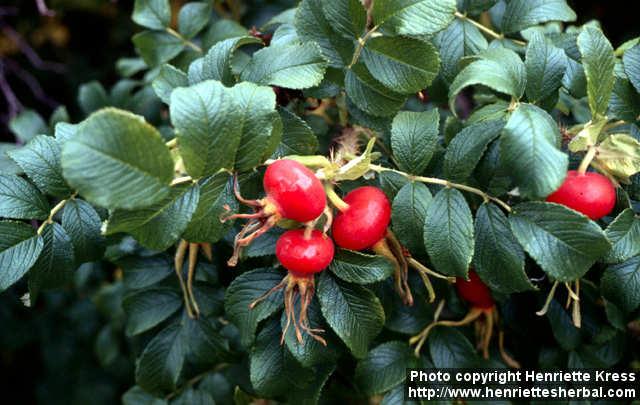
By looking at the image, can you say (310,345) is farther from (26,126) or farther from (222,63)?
(26,126)

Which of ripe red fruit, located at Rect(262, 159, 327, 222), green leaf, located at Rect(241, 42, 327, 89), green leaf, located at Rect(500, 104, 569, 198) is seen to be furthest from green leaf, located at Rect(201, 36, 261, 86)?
green leaf, located at Rect(500, 104, 569, 198)

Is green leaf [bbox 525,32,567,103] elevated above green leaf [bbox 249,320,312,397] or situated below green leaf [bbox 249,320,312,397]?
above

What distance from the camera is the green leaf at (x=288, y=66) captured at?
0.94 meters

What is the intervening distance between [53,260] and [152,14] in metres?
0.70

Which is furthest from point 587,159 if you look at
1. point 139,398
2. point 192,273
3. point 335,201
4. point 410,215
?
point 139,398

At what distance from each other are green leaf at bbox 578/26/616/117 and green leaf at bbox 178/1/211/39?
0.89 metres

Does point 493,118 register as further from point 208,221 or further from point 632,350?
point 632,350

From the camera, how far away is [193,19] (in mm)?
1467

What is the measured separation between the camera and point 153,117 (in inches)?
64.6

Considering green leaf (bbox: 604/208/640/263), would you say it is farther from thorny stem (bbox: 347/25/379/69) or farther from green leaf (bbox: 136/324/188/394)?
green leaf (bbox: 136/324/188/394)

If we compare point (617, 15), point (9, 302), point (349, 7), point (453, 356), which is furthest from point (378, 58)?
point (617, 15)

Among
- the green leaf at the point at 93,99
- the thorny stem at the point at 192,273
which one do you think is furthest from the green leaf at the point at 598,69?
the green leaf at the point at 93,99

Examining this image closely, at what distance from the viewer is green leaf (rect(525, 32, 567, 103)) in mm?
950

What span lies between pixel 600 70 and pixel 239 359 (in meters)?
0.87
